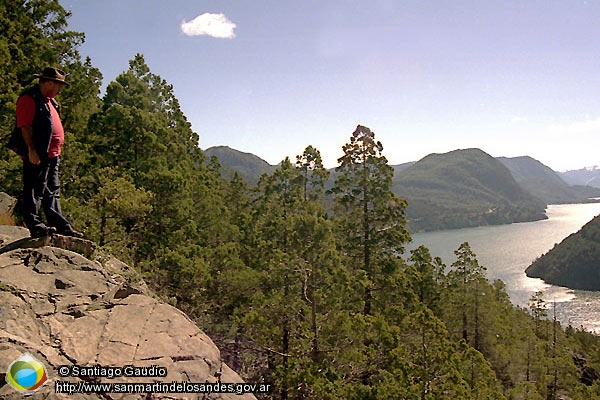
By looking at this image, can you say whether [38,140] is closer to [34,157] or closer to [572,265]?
[34,157]

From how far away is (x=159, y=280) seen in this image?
51.5ft

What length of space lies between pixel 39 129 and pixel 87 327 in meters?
3.28

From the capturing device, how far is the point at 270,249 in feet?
71.3

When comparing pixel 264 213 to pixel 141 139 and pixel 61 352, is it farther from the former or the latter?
pixel 61 352

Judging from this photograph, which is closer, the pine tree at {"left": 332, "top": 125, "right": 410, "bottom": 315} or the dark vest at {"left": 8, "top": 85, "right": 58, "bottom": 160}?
the dark vest at {"left": 8, "top": 85, "right": 58, "bottom": 160}

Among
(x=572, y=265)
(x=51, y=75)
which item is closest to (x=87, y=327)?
(x=51, y=75)

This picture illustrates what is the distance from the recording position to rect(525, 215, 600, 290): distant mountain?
120 m

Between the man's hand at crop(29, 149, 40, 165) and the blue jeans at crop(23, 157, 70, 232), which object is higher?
the man's hand at crop(29, 149, 40, 165)

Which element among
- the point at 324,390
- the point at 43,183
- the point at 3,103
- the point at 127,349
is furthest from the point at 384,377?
the point at 3,103

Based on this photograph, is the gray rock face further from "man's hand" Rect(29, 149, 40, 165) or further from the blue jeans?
"man's hand" Rect(29, 149, 40, 165)

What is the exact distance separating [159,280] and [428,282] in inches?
Result: 736

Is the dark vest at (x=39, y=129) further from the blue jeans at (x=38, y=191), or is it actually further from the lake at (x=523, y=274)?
the lake at (x=523, y=274)

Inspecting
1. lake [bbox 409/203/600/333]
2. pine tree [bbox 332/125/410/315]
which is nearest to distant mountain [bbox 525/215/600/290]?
lake [bbox 409/203/600/333]

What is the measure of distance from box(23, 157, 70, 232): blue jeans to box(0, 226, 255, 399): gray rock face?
0.54 metres
